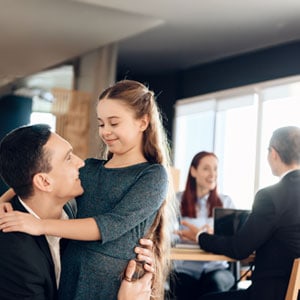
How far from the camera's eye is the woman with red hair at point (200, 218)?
3871 mm

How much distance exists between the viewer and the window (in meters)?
6.41

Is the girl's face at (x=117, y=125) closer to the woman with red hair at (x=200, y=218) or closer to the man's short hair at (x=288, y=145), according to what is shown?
the man's short hair at (x=288, y=145)

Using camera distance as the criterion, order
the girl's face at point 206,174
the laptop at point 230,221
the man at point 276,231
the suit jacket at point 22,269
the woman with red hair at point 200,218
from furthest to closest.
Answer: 1. the girl's face at point 206,174
2. the woman with red hair at point 200,218
3. the laptop at point 230,221
4. the man at point 276,231
5. the suit jacket at point 22,269

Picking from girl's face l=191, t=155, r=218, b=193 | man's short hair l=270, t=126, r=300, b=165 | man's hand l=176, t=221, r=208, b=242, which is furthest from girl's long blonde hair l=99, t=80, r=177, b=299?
girl's face l=191, t=155, r=218, b=193

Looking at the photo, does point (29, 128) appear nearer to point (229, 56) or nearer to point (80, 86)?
point (80, 86)

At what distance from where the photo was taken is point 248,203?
6633mm

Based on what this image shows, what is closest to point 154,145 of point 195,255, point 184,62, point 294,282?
point 294,282

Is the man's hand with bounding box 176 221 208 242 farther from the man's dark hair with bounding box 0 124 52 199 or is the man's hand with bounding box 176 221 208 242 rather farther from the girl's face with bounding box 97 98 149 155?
the man's dark hair with bounding box 0 124 52 199

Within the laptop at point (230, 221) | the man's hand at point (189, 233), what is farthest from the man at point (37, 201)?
the man's hand at point (189, 233)

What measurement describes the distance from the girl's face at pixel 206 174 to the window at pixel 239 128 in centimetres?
188

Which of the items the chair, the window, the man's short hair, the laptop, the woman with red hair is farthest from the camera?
the window

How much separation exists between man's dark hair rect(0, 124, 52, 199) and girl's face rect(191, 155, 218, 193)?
9.01ft

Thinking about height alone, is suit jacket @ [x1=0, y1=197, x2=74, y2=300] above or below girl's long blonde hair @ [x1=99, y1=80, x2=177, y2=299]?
below

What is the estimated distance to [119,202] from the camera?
1.86 metres
